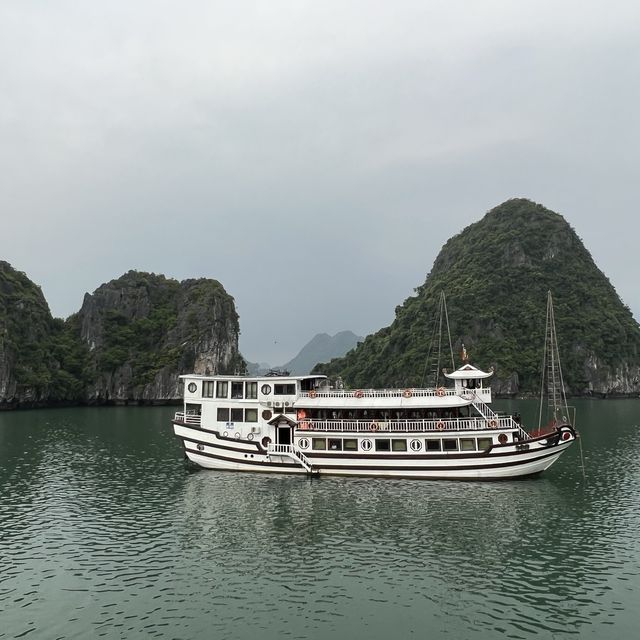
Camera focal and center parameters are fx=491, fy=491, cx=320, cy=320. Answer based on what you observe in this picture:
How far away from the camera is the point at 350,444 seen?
102ft

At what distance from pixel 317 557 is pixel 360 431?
482 inches

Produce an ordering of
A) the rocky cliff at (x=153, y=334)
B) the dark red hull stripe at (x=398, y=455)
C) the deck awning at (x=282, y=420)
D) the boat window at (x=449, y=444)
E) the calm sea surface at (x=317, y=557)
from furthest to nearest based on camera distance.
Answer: the rocky cliff at (x=153, y=334) → the deck awning at (x=282, y=420) → the boat window at (x=449, y=444) → the dark red hull stripe at (x=398, y=455) → the calm sea surface at (x=317, y=557)

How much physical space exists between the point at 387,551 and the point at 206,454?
56.9 feet

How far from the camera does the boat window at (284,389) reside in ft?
109

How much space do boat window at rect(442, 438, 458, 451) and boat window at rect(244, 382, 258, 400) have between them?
12.7m

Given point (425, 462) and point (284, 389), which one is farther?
point (284, 389)

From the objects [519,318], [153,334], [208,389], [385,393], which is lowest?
[385,393]

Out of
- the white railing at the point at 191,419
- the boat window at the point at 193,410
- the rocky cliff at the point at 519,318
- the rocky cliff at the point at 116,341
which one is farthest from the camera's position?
the rocky cliff at the point at 519,318

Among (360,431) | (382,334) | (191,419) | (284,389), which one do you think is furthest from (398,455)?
(382,334)

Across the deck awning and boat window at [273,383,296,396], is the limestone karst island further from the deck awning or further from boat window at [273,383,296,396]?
the deck awning

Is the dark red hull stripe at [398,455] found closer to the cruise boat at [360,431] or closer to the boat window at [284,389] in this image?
the cruise boat at [360,431]

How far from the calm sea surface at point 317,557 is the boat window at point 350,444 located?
227cm

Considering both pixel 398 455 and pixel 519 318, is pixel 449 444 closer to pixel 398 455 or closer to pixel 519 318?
pixel 398 455

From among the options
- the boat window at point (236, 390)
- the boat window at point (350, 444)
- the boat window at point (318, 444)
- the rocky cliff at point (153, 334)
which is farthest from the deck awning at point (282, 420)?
the rocky cliff at point (153, 334)
